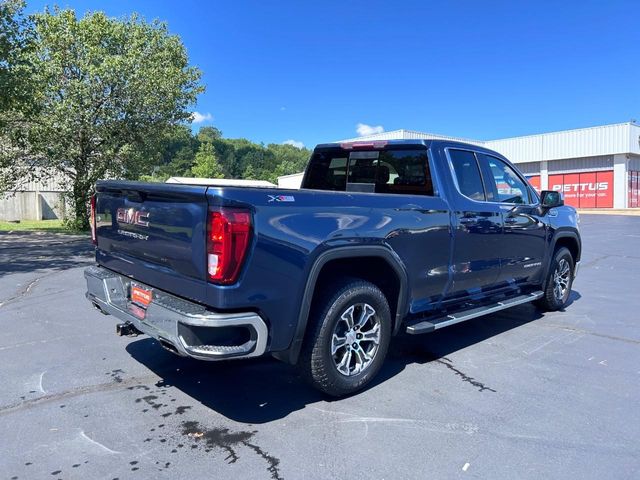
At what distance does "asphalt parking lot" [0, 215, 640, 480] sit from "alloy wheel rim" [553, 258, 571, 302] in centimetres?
72

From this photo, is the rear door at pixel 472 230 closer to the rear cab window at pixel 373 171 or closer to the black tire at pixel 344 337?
the rear cab window at pixel 373 171

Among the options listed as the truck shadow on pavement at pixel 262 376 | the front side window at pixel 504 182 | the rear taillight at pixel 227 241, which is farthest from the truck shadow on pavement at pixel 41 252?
the front side window at pixel 504 182

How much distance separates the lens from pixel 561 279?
6.70 meters

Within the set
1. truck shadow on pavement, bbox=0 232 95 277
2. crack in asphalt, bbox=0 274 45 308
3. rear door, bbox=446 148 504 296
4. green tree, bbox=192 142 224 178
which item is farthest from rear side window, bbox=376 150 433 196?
green tree, bbox=192 142 224 178

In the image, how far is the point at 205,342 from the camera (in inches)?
121

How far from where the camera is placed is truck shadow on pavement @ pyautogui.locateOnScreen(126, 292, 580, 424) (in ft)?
12.3

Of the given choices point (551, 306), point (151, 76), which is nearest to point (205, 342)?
point (551, 306)

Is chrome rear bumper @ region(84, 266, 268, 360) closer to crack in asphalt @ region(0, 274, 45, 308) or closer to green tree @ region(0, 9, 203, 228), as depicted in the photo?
crack in asphalt @ region(0, 274, 45, 308)

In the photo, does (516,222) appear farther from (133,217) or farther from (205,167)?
(205,167)

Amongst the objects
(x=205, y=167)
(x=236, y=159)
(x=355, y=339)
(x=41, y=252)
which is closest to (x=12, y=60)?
(x=41, y=252)

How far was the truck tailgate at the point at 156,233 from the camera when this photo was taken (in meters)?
3.19

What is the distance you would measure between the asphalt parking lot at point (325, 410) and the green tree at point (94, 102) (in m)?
12.5

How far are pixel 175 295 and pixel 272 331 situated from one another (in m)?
0.75

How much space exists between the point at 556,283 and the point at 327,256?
433 centimetres
